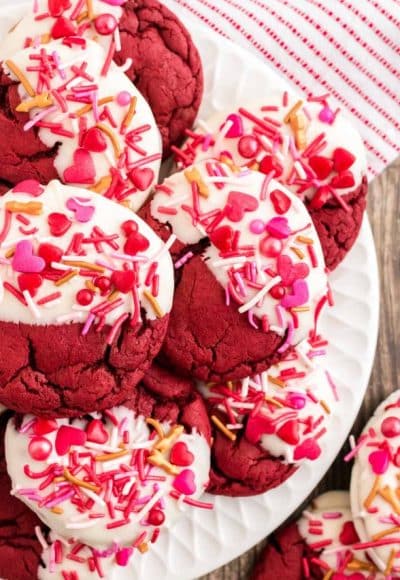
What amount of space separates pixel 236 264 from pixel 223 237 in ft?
0.16

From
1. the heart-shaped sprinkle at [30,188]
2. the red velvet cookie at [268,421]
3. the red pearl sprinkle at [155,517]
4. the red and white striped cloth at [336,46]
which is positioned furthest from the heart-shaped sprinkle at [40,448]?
the red and white striped cloth at [336,46]

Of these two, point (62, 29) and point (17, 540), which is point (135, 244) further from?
point (17, 540)

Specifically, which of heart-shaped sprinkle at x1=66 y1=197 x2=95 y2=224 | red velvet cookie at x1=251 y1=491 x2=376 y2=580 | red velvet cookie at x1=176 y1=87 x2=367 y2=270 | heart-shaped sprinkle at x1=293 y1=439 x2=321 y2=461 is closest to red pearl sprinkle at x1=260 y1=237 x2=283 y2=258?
red velvet cookie at x1=176 y1=87 x2=367 y2=270

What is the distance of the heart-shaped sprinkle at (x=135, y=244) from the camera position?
128 cm

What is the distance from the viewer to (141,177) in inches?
55.2

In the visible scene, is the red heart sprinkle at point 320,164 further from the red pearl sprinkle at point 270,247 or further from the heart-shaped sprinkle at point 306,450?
the heart-shaped sprinkle at point 306,450

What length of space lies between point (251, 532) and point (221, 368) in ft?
1.35

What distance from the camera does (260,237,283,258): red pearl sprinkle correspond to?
1.35 metres

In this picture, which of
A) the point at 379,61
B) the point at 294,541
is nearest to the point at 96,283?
the point at 294,541

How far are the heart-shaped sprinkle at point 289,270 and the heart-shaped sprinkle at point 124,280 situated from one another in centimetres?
25

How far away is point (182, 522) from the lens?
1632 mm

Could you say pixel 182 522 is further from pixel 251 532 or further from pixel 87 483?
pixel 87 483

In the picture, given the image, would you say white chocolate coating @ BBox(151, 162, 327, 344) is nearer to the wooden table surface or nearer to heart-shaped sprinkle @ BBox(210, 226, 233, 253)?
heart-shaped sprinkle @ BBox(210, 226, 233, 253)

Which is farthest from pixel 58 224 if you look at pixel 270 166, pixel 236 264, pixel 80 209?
pixel 270 166
